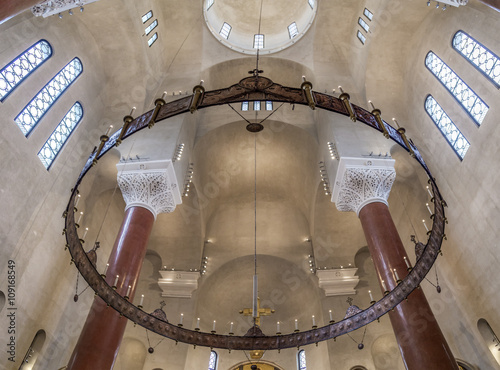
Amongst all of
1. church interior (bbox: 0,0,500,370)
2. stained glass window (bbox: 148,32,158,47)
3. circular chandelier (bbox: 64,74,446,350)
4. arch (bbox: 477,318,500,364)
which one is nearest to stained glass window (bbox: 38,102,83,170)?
church interior (bbox: 0,0,500,370)

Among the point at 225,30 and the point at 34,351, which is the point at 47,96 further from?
the point at 225,30

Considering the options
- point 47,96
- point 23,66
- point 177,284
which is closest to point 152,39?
point 47,96

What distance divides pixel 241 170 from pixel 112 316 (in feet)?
30.2

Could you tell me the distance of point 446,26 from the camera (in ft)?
33.6

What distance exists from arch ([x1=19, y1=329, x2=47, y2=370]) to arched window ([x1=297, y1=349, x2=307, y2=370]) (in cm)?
903

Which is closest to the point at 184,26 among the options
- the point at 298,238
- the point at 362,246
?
the point at 298,238

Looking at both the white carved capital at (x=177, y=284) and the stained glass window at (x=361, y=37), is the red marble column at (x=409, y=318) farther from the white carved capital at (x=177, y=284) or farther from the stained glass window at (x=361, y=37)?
the white carved capital at (x=177, y=284)

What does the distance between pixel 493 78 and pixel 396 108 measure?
423cm

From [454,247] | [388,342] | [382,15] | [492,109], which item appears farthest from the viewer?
[388,342]

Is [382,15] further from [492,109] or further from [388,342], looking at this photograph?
[388,342]

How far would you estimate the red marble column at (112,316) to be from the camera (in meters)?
7.50

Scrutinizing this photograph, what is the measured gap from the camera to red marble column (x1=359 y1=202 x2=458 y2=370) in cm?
717

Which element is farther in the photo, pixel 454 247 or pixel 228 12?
pixel 228 12

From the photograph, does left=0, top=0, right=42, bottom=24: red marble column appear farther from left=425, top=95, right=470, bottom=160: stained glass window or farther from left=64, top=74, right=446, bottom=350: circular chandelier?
left=425, top=95, right=470, bottom=160: stained glass window
